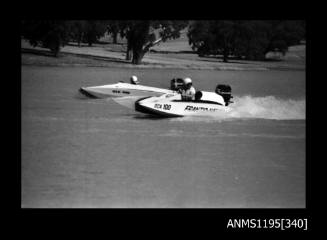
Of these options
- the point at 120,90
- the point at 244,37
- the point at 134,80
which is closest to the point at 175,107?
the point at 134,80

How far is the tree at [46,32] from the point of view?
7.79 m

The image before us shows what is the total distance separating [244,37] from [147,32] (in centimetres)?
119

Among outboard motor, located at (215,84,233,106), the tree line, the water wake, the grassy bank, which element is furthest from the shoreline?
the water wake

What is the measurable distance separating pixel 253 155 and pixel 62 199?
2.50 meters

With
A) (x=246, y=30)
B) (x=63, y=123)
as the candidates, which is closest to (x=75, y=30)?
(x=63, y=123)

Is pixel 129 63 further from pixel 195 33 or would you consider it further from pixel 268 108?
pixel 268 108

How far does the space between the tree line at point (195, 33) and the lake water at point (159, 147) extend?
1.92ft

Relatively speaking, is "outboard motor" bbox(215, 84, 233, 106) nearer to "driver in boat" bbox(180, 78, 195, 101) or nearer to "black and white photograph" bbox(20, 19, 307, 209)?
"black and white photograph" bbox(20, 19, 307, 209)

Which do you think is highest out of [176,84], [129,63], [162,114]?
[129,63]

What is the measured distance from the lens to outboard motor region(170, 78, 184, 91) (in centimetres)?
962

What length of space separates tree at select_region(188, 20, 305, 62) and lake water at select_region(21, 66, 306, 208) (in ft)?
2.20

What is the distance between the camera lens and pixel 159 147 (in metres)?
8.20

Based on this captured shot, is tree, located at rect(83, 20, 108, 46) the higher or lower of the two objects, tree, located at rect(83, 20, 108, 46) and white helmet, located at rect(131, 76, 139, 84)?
the higher

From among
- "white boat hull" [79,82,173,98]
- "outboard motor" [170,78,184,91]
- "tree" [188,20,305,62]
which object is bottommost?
"white boat hull" [79,82,173,98]
